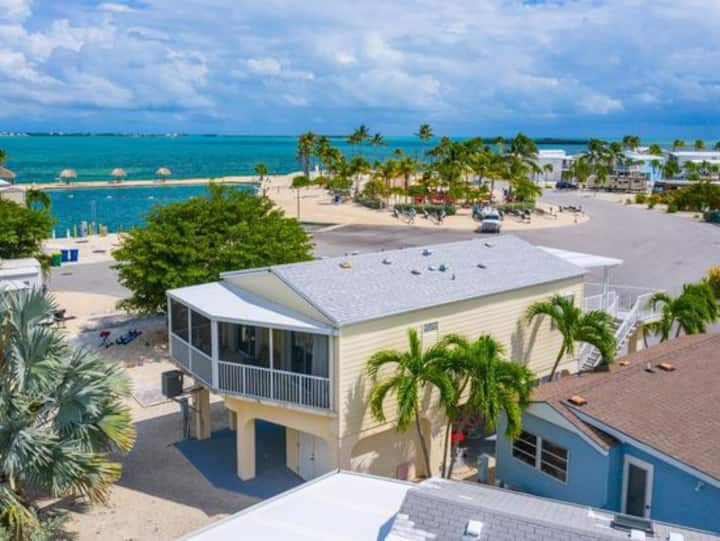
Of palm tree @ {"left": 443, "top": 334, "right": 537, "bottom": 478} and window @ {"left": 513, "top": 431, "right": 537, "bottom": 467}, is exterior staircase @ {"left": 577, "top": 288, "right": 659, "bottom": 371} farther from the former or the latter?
palm tree @ {"left": 443, "top": 334, "right": 537, "bottom": 478}

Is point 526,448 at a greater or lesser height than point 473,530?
lesser

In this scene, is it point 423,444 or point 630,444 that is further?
point 423,444

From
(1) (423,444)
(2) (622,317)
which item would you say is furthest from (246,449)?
(2) (622,317)

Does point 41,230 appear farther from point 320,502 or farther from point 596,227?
point 596,227

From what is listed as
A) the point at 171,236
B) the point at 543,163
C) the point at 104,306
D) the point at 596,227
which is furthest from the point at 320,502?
the point at 543,163

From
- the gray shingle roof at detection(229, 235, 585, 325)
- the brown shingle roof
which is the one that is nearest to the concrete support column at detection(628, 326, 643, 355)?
the gray shingle roof at detection(229, 235, 585, 325)

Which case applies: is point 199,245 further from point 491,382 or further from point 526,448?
point 526,448
